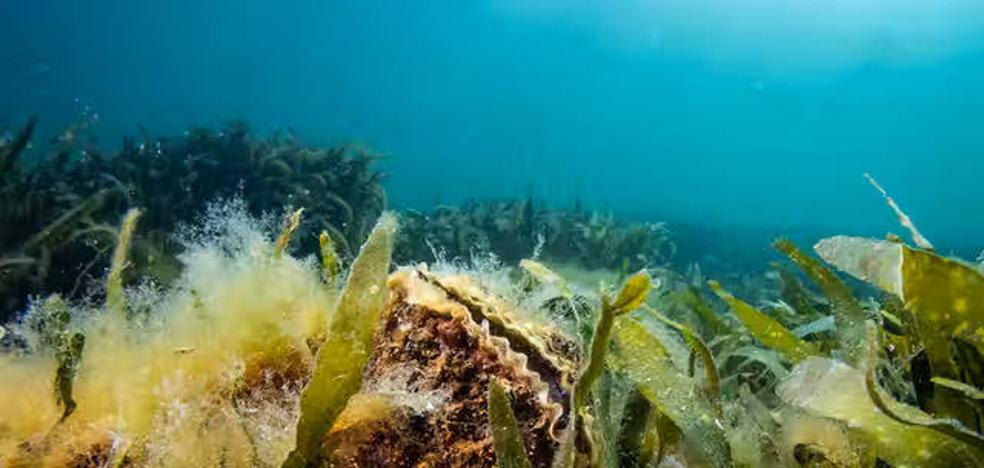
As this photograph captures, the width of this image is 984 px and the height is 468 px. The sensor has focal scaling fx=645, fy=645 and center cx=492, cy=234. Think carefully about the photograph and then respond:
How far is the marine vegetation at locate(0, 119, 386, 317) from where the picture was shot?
13.8 ft

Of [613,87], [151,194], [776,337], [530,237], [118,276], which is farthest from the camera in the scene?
[613,87]

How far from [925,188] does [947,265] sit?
132m

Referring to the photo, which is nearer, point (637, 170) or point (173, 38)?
point (173, 38)

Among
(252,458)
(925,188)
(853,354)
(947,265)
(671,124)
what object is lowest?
(252,458)

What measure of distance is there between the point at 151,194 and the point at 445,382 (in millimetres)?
6022

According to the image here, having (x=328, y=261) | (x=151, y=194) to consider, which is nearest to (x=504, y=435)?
(x=328, y=261)

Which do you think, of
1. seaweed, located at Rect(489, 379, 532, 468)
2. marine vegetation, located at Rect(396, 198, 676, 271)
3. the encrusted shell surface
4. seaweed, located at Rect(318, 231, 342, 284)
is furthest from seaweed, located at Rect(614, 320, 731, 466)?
marine vegetation, located at Rect(396, 198, 676, 271)

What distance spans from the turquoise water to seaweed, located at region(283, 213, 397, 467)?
254 feet

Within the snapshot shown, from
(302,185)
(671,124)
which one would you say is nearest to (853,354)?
(302,185)

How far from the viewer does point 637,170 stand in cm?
12612

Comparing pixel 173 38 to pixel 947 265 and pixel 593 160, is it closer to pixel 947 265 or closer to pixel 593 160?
pixel 593 160

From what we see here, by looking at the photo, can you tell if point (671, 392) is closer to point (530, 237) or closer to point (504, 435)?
point (504, 435)

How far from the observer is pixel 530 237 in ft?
28.4

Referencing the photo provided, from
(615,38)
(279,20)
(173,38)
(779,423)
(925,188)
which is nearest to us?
(779,423)
